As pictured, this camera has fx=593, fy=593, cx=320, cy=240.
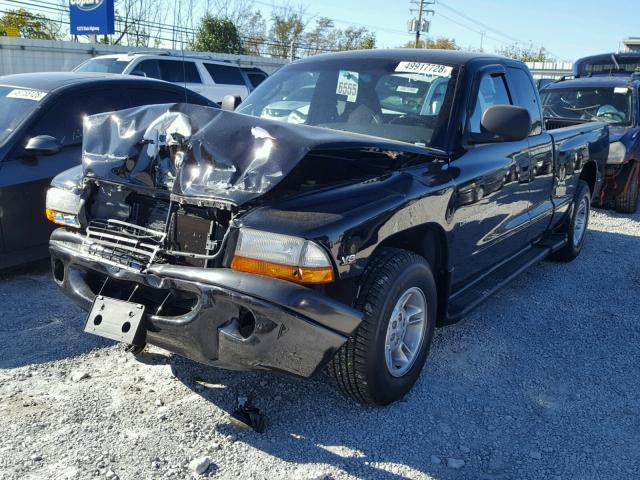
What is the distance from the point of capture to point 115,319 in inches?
108

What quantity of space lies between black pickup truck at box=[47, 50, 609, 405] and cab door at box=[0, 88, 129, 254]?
1.50 meters

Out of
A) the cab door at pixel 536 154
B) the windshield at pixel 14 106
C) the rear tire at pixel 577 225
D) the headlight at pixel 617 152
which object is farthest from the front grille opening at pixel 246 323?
the headlight at pixel 617 152

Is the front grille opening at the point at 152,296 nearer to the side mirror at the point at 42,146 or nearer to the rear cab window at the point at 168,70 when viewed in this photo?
the side mirror at the point at 42,146

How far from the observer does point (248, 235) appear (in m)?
2.48

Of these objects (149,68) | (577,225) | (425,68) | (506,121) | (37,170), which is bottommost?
(577,225)

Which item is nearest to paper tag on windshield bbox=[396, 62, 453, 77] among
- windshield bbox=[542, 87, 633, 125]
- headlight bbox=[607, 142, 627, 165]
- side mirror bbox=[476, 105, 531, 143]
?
side mirror bbox=[476, 105, 531, 143]

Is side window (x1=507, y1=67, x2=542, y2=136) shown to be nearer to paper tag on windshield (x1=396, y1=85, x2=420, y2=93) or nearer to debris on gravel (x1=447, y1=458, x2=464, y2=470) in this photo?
paper tag on windshield (x1=396, y1=85, x2=420, y2=93)

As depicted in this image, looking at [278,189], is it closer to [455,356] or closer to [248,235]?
[248,235]

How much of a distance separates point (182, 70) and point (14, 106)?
730cm

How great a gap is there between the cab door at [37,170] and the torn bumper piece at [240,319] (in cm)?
234

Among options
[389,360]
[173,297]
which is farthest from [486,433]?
[173,297]

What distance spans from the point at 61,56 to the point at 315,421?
755 inches

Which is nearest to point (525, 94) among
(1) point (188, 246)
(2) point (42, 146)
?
(1) point (188, 246)

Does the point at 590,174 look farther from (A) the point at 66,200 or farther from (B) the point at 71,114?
(A) the point at 66,200
